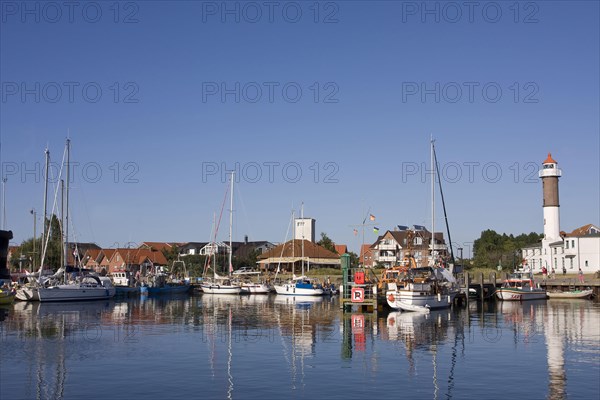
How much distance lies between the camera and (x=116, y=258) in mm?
150250

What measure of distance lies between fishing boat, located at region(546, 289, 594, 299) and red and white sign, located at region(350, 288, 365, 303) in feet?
123

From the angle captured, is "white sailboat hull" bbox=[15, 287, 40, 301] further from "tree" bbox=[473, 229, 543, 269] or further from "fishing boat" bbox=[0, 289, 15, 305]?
"tree" bbox=[473, 229, 543, 269]

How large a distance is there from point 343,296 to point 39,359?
115 feet

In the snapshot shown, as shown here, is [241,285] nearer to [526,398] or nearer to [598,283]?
[598,283]

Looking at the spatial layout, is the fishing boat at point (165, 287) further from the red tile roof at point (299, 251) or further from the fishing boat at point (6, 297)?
the red tile roof at point (299, 251)

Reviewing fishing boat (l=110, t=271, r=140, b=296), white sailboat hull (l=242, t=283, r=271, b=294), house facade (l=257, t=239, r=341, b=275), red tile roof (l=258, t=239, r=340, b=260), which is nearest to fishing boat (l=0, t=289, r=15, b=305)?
fishing boat (l=110, t=271, r=140, b=296)

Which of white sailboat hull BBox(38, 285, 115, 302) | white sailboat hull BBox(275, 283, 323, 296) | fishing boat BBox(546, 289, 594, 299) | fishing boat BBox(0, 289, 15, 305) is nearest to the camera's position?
fishing boat BBox(0, 289, 15, 305)

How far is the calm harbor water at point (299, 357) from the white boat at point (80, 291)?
60.0 feet

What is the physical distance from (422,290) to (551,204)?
55.1m

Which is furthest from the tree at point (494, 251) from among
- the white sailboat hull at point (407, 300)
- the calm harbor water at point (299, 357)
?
the calm harbor water at point (299, 357)

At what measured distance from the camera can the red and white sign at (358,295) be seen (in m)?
60.2

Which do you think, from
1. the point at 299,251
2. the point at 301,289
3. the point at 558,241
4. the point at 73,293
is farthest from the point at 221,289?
the point at 558,241

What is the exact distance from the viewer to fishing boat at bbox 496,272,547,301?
81.1m

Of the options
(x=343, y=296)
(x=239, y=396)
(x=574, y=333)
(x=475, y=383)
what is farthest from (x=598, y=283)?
(x=239, y=396)
